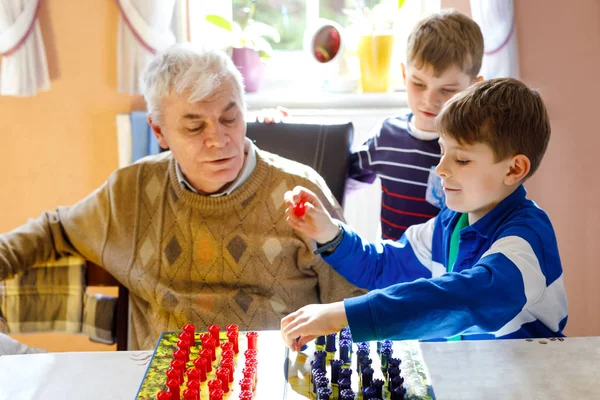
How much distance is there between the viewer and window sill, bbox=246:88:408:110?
2.67m

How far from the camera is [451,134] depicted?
132 centimetres

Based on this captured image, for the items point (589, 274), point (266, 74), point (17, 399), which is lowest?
point (589, 274)

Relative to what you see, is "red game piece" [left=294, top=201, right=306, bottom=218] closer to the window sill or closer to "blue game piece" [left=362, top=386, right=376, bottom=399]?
"blue game piece" [left=362, top=386, right=376, bottom=399]

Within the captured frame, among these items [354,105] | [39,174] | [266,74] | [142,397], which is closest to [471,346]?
[142,397]

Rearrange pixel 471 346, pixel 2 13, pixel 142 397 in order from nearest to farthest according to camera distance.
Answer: pixel 142 397 < pixel 471 346 < pixel 2 13

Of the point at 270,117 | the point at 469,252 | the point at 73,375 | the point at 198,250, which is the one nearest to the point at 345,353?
the point at 469,252

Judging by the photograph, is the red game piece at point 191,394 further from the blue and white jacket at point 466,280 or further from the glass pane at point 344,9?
the glass pane at point 344,9

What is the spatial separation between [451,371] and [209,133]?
865mm

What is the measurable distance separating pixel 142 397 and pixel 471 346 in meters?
0.60

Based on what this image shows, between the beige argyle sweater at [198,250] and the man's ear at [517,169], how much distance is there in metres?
0.54

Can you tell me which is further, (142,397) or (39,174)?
(39,174)

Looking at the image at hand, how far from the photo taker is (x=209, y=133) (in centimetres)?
169

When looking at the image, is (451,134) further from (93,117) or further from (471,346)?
(93,117)

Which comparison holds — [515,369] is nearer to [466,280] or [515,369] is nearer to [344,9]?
[466,280]
